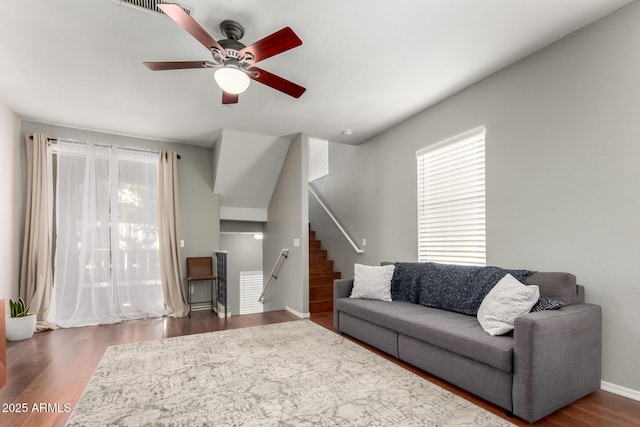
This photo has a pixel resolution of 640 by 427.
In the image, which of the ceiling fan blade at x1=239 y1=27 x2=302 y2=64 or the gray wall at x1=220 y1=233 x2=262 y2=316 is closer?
the ceiling fan blade at x1=239 y1=27 x2=302 y2=64

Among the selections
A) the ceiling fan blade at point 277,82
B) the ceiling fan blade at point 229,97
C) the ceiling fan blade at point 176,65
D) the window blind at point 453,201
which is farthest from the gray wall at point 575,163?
the ceiling fan blade at point 176,65

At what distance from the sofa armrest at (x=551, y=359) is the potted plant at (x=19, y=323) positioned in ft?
16.8

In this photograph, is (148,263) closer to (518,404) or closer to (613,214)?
(518,404)

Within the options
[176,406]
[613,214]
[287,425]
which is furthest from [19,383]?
[613,214]

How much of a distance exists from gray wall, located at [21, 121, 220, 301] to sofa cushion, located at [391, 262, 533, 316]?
3.40 metres

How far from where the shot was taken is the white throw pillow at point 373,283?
3.81 m

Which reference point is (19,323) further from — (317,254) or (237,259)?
(237,259)

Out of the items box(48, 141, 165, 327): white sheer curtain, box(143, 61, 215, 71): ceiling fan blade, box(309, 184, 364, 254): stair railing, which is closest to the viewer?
box(143, 61, 215, 71): ceiling fan blade

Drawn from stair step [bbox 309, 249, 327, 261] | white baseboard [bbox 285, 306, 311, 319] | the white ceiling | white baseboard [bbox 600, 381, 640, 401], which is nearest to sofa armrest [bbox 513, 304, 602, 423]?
white baseboard [bbox 600, 381, 640, 401]

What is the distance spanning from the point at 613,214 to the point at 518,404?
156 cm

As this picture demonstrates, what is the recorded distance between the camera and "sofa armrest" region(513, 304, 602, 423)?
2.00 meters

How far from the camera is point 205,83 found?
11.2ft

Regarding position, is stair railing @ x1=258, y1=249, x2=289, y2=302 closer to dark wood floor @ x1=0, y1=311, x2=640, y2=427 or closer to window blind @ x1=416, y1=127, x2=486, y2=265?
dark wood floor @ x1=0, y1=311, x2=640, y2=427

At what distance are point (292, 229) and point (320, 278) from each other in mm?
1027
